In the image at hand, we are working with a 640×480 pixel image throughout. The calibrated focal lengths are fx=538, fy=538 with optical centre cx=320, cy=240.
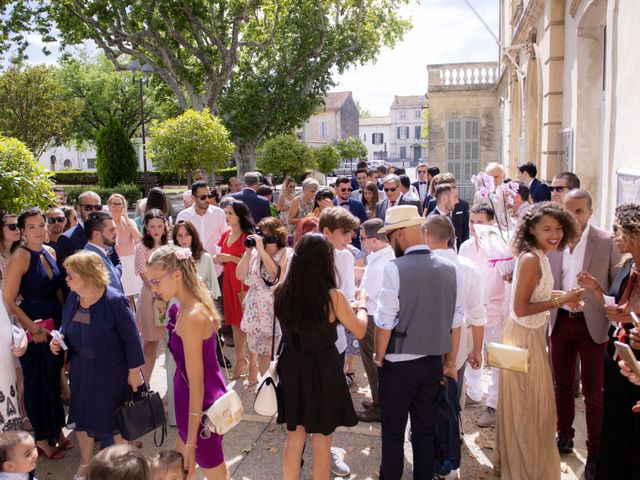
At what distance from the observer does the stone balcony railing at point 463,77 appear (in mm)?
20875

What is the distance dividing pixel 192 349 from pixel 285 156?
19584 millimetres

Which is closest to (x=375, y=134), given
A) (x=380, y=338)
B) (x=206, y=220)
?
(x=206, y=220)

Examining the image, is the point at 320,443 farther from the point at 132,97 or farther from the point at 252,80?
the point at 132,97

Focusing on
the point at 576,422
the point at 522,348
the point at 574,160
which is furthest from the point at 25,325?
the point at 574,160

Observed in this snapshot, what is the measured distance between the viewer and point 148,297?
5.61 m

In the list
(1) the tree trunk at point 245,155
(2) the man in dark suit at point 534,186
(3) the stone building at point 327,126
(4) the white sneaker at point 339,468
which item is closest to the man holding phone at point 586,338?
(4) the white sneaker at point 339,468

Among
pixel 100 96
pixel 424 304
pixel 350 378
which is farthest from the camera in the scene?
pixel 100 96

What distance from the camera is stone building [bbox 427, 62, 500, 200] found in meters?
21.4

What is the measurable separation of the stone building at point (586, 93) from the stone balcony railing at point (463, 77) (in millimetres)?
6728

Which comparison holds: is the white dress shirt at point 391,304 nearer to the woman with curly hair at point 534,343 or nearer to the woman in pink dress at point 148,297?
the woman with curly hair at point 534,343

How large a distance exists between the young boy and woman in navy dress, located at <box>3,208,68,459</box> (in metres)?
1.79

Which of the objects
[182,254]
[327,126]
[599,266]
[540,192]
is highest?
[327,126]

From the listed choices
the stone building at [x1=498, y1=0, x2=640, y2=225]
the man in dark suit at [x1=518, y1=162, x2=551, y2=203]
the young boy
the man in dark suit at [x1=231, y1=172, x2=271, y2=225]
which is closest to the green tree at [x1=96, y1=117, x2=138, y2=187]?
the stone building at [x1=498, y1=0, x2=640, y2=225]

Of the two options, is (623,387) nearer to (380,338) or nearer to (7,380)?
(380,338)
